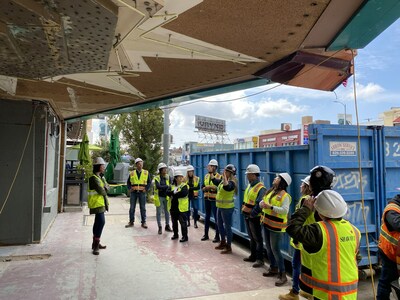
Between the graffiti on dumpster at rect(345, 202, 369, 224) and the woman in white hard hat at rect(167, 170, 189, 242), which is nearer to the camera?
the graffiti on dumpster at rect(345, 202, 369, 224)

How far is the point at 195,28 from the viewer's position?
2.64 metres

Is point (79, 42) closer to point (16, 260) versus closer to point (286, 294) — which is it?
point (286, 294)

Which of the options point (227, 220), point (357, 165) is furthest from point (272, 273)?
point (357, 165)

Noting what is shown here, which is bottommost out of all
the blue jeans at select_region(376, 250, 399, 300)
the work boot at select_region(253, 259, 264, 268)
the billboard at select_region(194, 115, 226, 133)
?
the work boot at select_region(253, 259, 264, 268)

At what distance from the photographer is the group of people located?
235 cm

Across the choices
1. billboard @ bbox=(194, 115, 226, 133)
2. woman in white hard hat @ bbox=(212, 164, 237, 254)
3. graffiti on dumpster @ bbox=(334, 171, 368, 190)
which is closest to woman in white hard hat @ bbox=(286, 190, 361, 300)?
graffiti on dumpster @ bbox=(334, 171, 368, 190)

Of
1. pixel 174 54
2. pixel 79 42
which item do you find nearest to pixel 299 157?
pixel 174 54

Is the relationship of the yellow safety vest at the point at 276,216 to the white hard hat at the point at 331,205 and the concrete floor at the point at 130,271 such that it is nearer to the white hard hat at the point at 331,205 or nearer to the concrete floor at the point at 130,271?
the concrete floor at the point at 130,271

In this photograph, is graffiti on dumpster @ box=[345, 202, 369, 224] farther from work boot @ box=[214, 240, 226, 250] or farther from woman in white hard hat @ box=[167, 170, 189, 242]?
woman in white hard hat @ box=[167, 170, 189, 242]

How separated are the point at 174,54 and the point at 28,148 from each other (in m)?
4.45

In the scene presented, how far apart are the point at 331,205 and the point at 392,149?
298 centimetres

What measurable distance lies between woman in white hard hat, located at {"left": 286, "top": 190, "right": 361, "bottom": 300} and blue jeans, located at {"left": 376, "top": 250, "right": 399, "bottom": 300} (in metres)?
1.34

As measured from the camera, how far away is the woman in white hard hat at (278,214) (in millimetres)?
4352

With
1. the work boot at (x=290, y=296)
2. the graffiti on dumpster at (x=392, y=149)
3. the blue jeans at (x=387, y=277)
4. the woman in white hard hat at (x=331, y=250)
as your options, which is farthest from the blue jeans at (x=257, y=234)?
the woman in white hard hat at (x=331, y=250)
